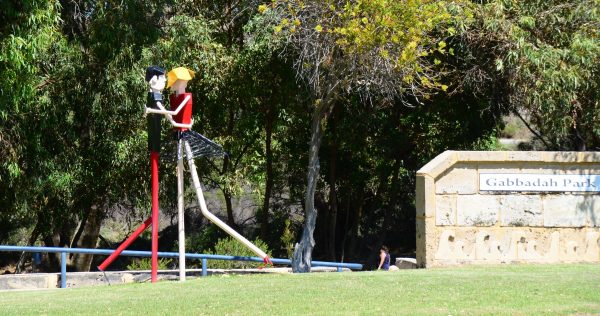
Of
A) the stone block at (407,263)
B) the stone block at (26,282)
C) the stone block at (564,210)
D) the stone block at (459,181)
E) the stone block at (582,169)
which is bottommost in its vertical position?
the stone block at (26,282)

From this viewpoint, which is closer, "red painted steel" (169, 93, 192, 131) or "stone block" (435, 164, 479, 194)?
"red painted steel" (169, 93, 192, 131)

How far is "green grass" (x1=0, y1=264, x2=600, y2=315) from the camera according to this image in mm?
10227

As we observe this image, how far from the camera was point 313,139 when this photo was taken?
720 inches

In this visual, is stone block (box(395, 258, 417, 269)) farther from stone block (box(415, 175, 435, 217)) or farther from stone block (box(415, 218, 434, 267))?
stone block (box(415, 175, 435, 217))

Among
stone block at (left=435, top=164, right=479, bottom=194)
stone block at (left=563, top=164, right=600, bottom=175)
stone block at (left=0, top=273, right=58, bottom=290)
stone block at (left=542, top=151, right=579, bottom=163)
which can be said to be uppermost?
stone block at (left=542, top=151, right=579, bottom=163)

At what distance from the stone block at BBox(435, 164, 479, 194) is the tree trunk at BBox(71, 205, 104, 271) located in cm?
966

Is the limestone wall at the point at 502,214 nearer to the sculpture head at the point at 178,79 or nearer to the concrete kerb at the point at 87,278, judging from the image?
the concrete kerb at the point at 87,278

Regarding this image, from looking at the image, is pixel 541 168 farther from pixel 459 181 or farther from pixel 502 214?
pixel 459 181

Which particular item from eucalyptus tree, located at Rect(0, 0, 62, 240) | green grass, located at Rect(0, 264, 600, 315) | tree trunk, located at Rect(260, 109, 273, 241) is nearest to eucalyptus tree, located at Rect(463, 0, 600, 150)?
tree trunk, located at Rect(260, 109, 273, 241)

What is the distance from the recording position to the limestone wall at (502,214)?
52.5ft

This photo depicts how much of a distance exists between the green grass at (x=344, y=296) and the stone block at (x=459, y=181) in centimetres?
228

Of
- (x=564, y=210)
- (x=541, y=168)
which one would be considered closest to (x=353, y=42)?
(x=541, y=168)

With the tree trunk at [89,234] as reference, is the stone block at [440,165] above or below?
above

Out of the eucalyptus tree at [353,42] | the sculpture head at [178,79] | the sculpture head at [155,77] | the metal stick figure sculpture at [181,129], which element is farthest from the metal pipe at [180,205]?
the eucalyptus tree at [353,42]
